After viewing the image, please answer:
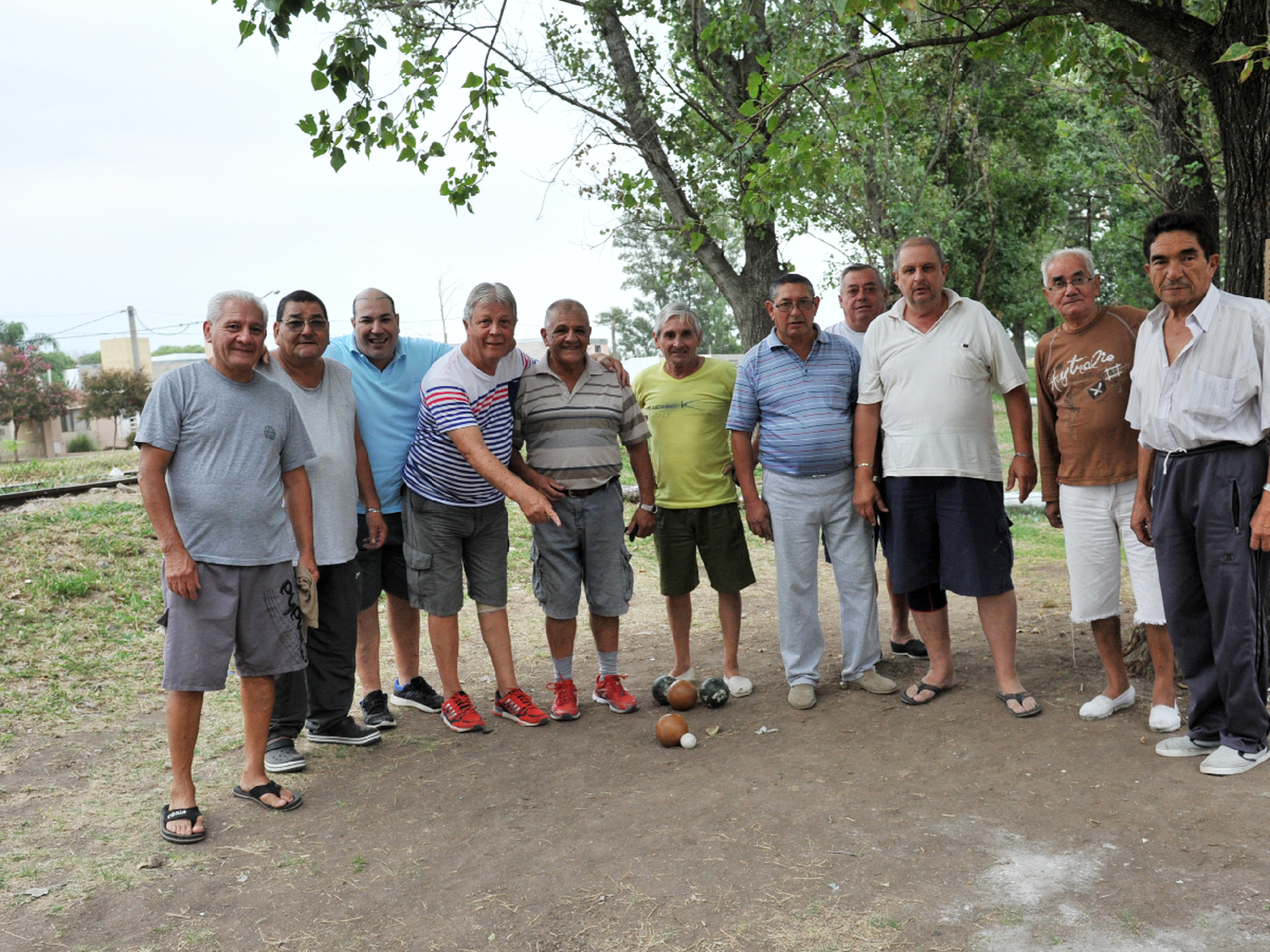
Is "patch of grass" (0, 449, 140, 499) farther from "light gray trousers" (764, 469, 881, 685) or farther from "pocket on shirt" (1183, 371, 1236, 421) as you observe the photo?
"pocket on shirt" (1183, 371, 1236, 421)

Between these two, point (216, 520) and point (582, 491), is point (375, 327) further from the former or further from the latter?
point (216, 520)

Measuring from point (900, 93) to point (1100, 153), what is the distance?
11.8m

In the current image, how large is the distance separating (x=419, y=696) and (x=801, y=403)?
2.74 m

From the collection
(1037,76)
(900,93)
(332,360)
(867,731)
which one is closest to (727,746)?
(867,731)

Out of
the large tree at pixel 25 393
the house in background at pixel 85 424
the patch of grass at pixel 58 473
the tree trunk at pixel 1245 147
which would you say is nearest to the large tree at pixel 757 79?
the tree trunk at pixel 1245 147

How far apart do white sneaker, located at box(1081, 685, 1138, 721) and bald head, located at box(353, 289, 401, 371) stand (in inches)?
154

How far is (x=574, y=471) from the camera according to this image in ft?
18.0

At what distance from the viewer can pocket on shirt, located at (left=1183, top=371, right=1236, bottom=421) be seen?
4.18 meters

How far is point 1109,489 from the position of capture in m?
4.86

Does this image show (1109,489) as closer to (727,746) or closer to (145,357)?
(727,746)

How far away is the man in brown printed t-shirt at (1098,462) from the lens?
4793 millimetres

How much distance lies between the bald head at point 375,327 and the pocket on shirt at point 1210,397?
3780 millimetres

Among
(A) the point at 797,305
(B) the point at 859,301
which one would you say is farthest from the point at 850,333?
(A) the point at 797,305

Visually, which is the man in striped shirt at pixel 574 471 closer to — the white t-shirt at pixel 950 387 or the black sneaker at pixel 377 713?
the black sneaker at pixel 377 713
